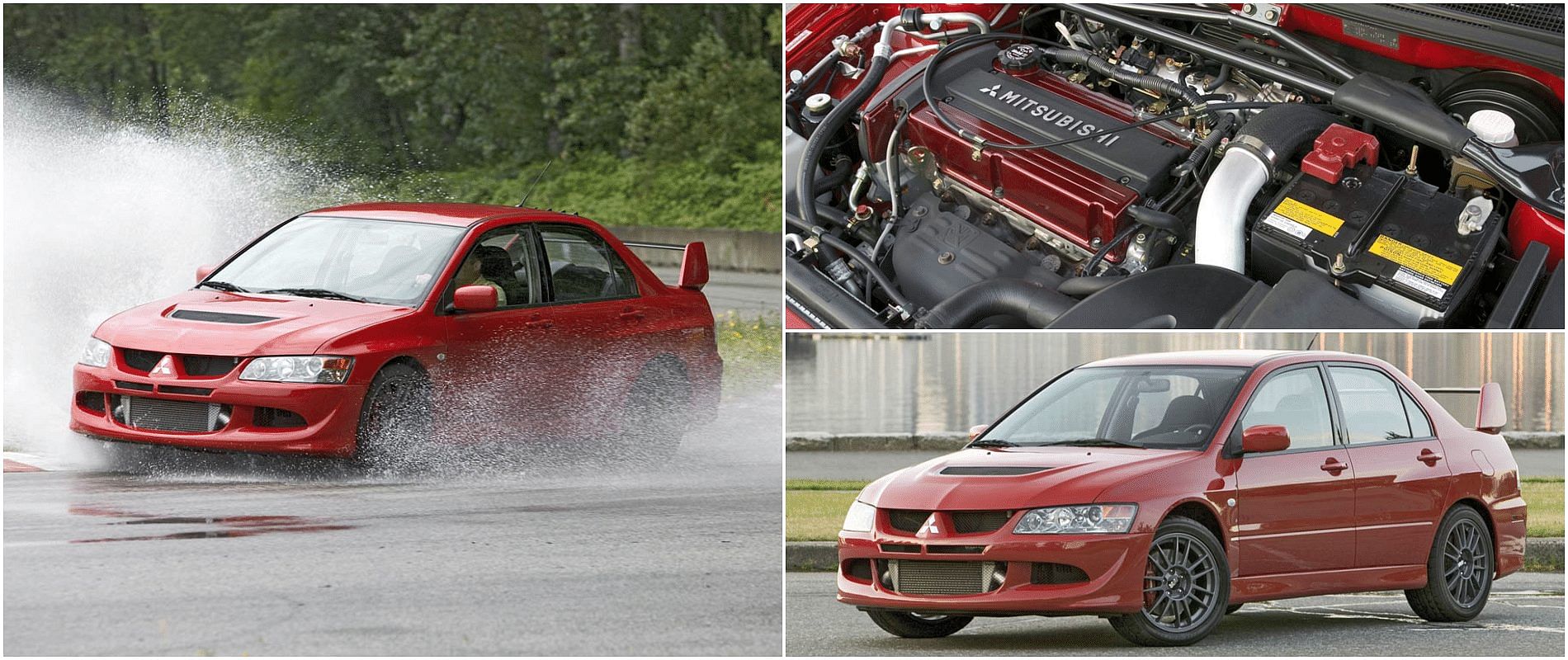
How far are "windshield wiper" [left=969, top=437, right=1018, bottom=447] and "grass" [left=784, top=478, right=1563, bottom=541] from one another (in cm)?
67

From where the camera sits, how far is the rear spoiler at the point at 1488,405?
6.05 metres

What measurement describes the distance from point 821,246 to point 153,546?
9.91ft

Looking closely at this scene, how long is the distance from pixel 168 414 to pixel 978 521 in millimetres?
4204

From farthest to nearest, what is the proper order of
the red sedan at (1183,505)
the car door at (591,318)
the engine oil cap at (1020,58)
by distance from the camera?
the car door at (591,318)
the engine oil cap at (1020,58)
the red sedan at (1183,505)

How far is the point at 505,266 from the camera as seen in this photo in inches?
359

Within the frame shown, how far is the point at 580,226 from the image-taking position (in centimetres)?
965

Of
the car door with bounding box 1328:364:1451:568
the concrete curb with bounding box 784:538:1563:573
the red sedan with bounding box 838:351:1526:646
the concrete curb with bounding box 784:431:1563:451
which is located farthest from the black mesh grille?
the concrete curb with bounding box 784:538:1563:573

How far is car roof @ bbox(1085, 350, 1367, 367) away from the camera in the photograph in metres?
5.94

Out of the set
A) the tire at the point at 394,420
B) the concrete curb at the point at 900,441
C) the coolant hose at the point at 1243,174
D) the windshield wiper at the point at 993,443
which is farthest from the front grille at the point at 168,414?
the coolant hose at the point at 1243,174

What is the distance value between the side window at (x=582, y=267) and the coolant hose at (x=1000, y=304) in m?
4.24

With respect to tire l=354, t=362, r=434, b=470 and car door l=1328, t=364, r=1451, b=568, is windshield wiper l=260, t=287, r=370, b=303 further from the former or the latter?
car door l=1328, t=364, r=1451, b=568

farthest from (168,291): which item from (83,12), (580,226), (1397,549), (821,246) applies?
(83,12)

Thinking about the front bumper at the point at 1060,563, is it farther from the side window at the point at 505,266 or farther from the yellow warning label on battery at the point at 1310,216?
the side window at the point at 505,266

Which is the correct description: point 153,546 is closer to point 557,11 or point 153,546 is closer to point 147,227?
point 147,227
